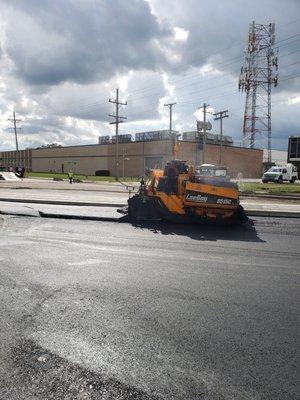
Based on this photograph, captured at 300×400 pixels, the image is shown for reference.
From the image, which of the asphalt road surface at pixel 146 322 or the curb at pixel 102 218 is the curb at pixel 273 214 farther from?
the asphalt road surface at pixel 146 322

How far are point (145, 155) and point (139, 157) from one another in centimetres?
188

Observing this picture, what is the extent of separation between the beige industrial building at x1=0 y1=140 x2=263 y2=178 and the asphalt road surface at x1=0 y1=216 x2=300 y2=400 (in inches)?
2183

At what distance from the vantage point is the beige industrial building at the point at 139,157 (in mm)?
72625

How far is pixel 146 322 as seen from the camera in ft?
16.9

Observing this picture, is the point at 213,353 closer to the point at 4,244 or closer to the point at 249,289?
the point at 249,289

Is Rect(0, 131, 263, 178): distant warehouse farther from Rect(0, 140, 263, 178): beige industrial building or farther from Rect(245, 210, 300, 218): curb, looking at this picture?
Rect(245, 210, 300, 218): curb

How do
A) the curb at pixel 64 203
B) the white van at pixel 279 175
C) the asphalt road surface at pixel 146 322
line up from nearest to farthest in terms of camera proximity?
the asphalt road surface at pixel 146 322 → the curb at pixel 64 203 → the white van at pixel 279 175

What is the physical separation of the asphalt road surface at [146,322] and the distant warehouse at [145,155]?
5704cm

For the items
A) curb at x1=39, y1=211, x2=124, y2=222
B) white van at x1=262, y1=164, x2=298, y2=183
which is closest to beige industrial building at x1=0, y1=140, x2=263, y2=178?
white van at x1=262, y1=164, x2=298, y2=183

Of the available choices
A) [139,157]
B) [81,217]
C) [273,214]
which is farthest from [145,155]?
[81,217]

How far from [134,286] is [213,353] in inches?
92.7

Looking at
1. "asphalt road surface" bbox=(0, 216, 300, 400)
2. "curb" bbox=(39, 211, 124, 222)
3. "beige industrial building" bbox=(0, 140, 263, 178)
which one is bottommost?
"asphalt road surface" bbox=(0, 216, 300, 400)

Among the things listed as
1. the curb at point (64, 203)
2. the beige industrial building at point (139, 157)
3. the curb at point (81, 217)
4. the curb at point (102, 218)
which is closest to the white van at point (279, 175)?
the beige industrial building at point (139, 157)

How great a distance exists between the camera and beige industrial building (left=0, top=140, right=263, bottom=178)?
72.6 m
